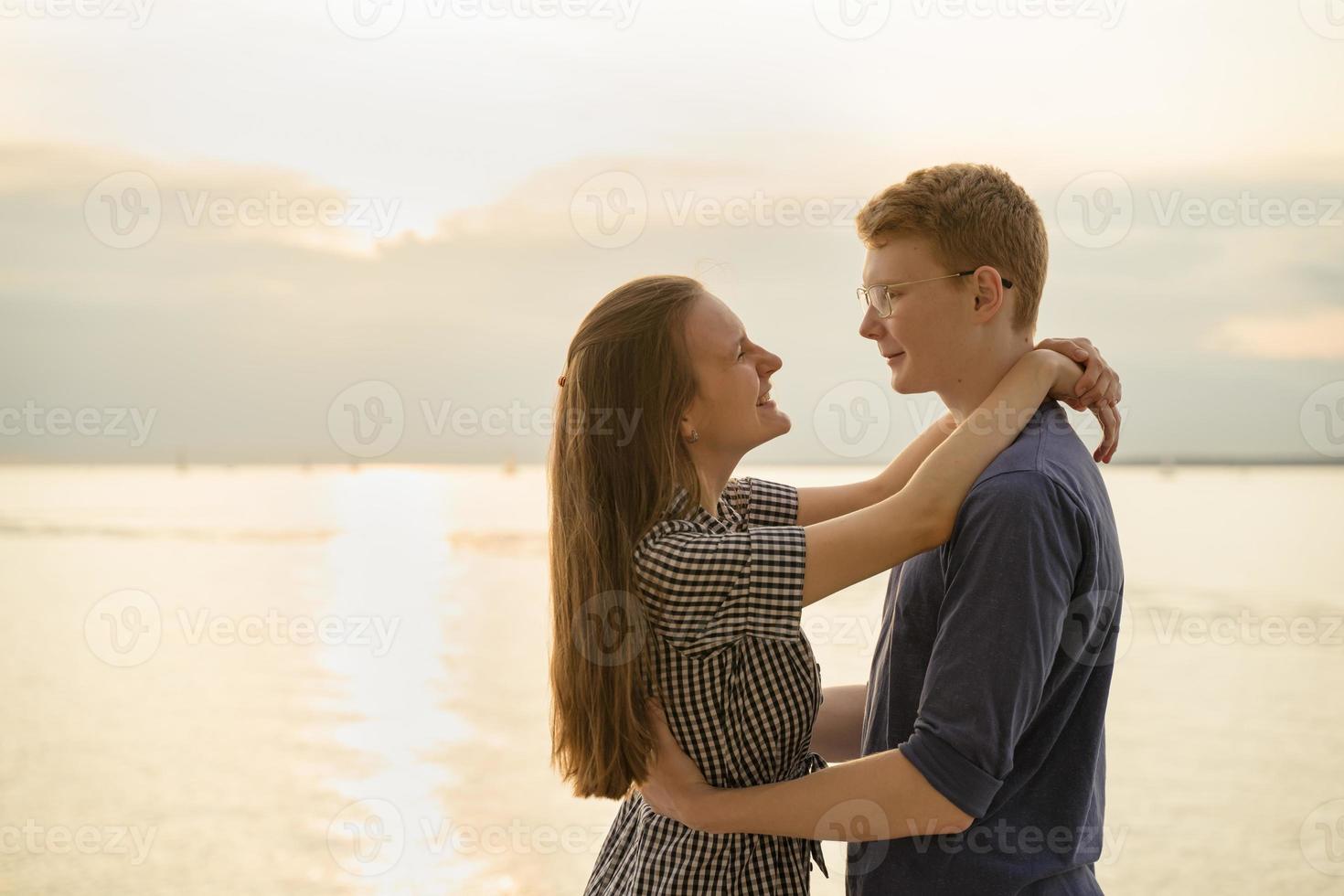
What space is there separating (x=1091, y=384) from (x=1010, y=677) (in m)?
0.58

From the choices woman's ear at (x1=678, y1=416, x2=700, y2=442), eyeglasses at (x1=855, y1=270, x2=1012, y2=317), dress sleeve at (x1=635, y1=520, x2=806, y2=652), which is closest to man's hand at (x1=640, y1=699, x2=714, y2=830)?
dress sleeve at (x1=635, y1=520, x2=806, y2=652)

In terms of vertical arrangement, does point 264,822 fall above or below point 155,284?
below

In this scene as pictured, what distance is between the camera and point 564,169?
26.7 metres

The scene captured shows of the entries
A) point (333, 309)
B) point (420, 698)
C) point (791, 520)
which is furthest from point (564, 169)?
point (791, 520)

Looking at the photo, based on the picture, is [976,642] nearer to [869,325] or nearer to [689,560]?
[689,560]

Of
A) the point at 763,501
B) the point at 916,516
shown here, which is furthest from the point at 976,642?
the point at 763,501

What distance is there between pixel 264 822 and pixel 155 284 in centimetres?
3576

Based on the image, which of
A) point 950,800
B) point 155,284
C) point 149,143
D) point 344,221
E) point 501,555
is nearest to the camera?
point 950,800

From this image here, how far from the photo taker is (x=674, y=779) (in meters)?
1.80

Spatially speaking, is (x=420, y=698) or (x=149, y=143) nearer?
(x=420, y=698)

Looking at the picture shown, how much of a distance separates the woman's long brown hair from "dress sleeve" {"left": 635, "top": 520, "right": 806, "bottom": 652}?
65 mm

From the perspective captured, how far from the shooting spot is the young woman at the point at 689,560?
171 centimetres

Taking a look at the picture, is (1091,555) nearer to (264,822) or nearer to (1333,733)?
(264,822)

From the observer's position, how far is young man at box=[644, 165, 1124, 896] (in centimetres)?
158
